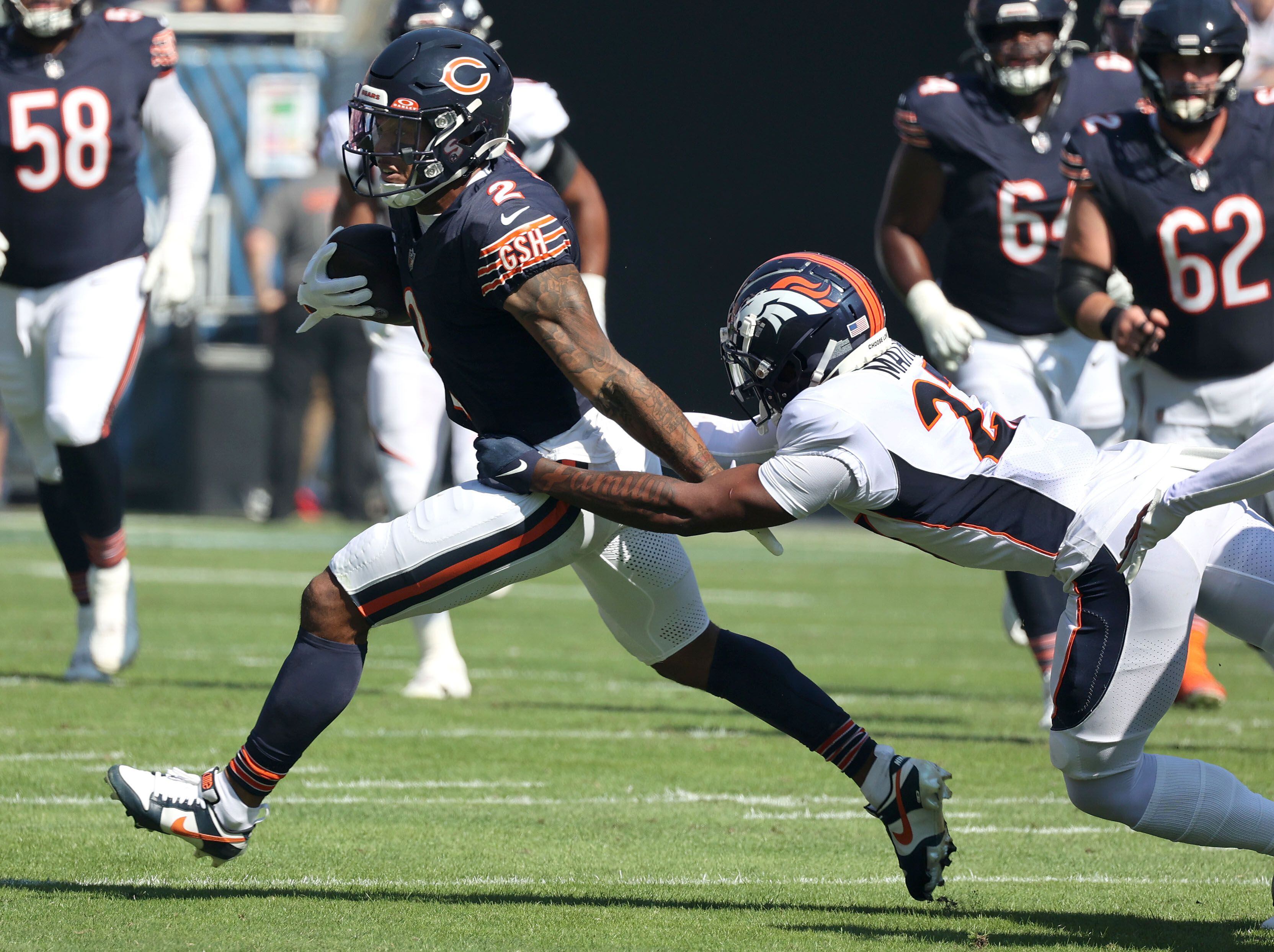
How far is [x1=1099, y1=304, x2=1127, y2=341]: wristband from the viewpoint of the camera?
200 inches

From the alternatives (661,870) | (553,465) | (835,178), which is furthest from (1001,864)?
(835,178)

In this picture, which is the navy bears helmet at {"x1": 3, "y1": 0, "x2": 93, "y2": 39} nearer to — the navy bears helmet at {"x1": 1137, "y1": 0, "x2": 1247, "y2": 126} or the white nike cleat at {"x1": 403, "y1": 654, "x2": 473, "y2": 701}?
the white nike cleat at {"x1": 403, "y1": 654, "x2": 473, "y2": 701}

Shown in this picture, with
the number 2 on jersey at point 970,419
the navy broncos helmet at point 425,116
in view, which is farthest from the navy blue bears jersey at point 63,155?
the number 2 on jersey at point 970,419

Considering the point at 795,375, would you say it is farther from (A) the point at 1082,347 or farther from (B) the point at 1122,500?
(A) the point at 1082,347

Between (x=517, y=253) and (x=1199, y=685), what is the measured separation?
3573 mm

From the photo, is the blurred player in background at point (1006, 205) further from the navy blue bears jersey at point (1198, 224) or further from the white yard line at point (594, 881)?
the white yard line at point (594, 881)

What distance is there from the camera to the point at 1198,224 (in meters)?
5.34

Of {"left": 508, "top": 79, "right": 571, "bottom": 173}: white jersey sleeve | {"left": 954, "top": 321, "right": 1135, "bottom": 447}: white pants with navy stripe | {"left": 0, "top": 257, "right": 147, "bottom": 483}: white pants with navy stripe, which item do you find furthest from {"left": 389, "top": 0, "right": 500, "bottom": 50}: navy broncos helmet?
{"left": 954, "top": 321, "right": 1135, "bottom": 447}: white pants with navy stripe

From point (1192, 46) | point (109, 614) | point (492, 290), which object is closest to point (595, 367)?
point (492, 290)

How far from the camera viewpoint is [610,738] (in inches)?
220

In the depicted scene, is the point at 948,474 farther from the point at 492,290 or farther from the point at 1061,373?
the point at 1061,373

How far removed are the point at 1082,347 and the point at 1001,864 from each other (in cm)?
272

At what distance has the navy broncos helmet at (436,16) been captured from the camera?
244 inches

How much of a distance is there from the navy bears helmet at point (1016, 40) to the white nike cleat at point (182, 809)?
380 centimetres
